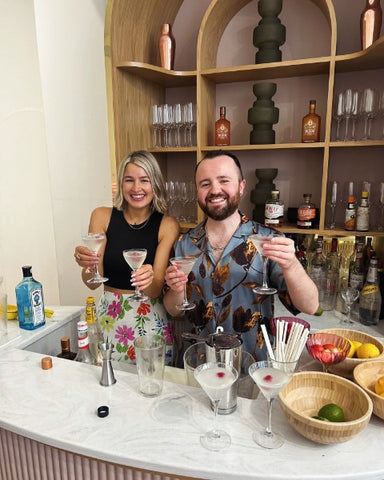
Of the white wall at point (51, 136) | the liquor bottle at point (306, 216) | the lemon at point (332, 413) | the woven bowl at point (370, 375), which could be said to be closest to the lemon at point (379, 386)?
the woven bowl at point (370, 375)

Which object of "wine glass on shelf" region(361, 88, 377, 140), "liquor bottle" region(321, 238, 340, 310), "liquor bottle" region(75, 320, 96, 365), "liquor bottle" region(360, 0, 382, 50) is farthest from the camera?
"liquor bottle" region(321, 238, 340, 310)

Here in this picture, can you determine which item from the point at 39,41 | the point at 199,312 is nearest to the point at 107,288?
the point at 199,312

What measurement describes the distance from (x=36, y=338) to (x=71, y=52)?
234 cm

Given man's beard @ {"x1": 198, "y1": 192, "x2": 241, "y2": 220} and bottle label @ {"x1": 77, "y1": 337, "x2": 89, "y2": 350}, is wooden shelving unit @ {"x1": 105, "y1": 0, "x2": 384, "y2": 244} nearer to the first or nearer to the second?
man's beard @ {"x1": 198, "y1": 192, "x2": 241, "y2": 220}

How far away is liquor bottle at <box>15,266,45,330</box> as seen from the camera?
1.61 meters

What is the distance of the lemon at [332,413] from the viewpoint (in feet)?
3.14

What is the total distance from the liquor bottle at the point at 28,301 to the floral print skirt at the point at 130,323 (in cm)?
31

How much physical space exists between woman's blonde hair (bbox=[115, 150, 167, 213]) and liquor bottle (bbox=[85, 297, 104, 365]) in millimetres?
565

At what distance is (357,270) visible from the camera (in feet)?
7.49

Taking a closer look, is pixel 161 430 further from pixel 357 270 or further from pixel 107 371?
pixel 357 270

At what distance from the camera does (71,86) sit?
9.84ft

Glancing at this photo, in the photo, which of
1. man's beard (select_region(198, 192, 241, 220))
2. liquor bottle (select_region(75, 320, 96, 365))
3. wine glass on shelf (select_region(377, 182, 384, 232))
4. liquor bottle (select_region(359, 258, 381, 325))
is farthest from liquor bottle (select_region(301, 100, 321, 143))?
liquor bottle (select_region(75, 320, 96, 365))

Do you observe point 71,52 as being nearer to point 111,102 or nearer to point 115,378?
point 111,102

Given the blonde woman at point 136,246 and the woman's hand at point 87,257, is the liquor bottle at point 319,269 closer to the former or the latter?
the blonde woman at point 136,246
